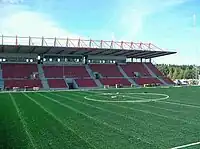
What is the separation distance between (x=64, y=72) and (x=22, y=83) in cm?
845

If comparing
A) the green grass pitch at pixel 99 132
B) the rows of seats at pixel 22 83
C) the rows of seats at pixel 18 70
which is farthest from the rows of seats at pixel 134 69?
the green grass pitch at pixel 99 132

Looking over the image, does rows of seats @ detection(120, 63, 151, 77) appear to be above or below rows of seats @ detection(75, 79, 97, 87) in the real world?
above

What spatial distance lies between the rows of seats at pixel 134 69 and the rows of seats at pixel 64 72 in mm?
9100

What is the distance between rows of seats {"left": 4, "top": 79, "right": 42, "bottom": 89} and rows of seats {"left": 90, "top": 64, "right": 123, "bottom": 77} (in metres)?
12.4

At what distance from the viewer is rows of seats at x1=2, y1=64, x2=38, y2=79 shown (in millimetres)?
45216

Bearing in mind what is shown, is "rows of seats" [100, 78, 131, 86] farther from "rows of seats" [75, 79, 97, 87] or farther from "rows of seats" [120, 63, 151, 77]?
"rows of seats" [120, 63, 151, 77]

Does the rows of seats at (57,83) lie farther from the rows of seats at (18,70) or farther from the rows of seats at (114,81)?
the rows of seats at (114,81)

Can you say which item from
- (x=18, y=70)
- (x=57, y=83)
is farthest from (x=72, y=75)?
(x=18, y=70)

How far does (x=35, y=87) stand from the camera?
4231cm

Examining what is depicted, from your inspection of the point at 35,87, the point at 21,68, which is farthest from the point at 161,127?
the point at 21,68

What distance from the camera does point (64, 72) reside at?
49188 millimetres

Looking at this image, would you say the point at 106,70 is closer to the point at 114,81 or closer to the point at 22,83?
the point at 114,81

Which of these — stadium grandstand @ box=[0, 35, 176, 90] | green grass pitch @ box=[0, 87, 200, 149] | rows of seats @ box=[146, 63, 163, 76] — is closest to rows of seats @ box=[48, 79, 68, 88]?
stadium grandstand @ box=[0, 35, 176, 90]

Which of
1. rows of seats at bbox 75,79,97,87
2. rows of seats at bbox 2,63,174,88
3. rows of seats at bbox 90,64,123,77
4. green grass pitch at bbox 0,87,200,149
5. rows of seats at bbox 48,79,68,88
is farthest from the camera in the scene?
rows of seats at bbox 90,64,123,77
